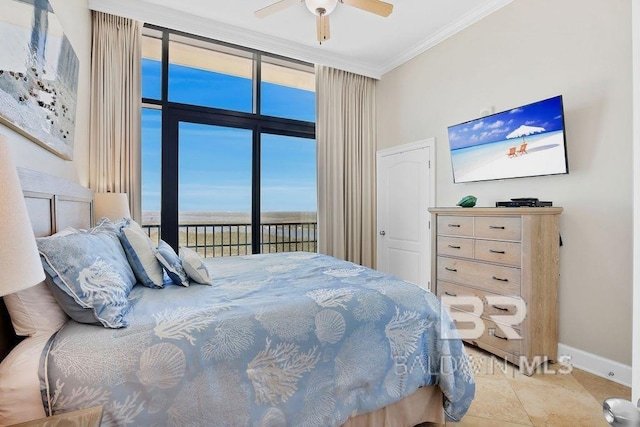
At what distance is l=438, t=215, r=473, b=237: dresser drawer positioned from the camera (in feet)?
8.86

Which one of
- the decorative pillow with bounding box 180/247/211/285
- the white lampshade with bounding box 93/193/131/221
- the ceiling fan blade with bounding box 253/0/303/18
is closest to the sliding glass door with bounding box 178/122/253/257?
the white lampshade with bounding box 93/193/131/221

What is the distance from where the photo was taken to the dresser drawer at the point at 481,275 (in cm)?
239

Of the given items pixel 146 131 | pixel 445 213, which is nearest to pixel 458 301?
pixel 445 213

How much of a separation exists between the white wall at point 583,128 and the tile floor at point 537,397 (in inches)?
11.3

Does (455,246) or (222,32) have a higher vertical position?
(222,32)

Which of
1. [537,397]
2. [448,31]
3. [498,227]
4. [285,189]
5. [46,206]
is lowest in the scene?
[537,397]

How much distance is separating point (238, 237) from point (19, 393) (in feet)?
10.6

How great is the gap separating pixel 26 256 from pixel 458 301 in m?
2.90

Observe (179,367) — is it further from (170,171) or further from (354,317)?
(170,171)

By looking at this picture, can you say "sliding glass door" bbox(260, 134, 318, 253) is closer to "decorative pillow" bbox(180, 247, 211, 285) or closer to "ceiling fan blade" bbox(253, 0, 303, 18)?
"ceiling fan blade" bbox(253, 0, 303, 18)

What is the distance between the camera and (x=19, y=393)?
0.97 metres
